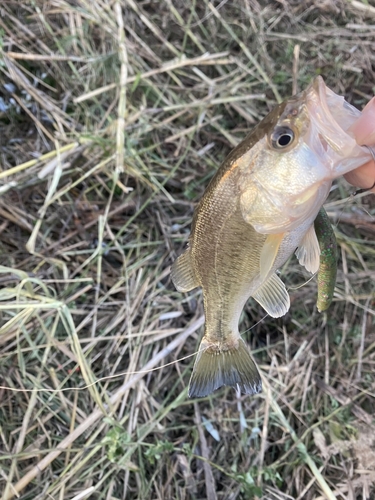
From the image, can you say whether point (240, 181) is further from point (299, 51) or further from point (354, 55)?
point (354, 55)

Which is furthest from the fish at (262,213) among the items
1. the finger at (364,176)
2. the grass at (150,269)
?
the grass at (150,269)

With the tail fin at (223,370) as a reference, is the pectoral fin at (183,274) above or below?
above

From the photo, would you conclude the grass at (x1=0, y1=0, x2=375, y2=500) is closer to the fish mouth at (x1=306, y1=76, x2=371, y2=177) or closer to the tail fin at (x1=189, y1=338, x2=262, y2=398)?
the tail fin at (x1=189, y1=338, x2=262, y2=398)

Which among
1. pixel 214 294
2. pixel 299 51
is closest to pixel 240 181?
pixel 214 294

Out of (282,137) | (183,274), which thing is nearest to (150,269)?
(183,274)

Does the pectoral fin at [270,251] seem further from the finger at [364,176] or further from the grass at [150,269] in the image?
the grass at [150,269]

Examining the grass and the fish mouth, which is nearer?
the fish mouth

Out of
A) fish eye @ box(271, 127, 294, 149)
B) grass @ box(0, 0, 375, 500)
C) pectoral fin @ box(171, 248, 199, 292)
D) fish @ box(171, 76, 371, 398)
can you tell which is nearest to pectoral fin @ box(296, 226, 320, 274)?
fish @ box(171, 76, 371, 398)
